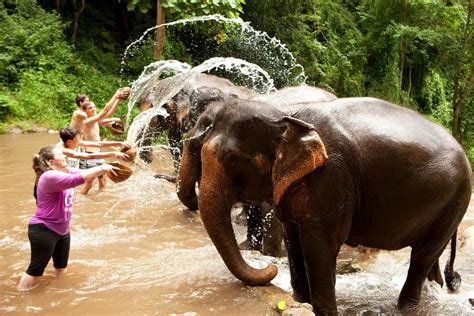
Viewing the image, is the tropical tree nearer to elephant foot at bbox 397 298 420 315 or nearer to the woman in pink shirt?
the woman in pink shirt

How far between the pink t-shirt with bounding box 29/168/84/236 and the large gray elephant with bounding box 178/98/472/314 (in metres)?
1.12

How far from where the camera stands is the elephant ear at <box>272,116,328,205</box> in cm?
342

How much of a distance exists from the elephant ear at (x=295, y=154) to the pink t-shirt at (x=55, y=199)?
61.5 inches

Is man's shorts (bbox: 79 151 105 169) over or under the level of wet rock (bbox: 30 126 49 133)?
over

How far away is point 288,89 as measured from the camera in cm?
538

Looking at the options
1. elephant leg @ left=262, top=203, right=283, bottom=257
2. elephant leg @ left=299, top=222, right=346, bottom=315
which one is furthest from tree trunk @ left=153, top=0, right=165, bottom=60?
elephant leg @ left=299, top=222, right=346, bottom=315

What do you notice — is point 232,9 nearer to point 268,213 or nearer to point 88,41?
point 88,41

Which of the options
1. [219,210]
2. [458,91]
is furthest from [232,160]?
[458,91]

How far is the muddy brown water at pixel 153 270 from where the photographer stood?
378 centimetres

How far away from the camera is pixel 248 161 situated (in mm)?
3637

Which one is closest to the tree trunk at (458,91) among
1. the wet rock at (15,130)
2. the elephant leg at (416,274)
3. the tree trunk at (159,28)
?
the tree trunk at (159,28)

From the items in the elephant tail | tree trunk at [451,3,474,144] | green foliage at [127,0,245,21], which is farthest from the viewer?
tree trunk at [451,3,474,144]

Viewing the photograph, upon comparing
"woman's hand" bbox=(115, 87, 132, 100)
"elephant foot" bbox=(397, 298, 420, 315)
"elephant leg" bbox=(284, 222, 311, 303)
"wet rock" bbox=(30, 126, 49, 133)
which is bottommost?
"wet rock" bbox=(30, 126, 49, 133)

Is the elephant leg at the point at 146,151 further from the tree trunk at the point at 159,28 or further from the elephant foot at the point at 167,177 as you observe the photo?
the tree trunk at the point at 159,28
